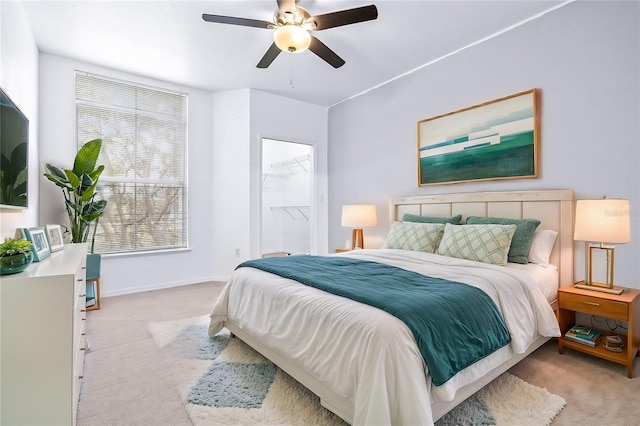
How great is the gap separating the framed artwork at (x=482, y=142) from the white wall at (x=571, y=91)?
80 mm

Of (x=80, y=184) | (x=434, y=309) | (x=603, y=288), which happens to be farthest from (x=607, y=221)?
(x=80, y=184)

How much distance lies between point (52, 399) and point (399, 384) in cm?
148

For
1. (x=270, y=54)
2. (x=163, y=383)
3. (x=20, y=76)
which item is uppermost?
(x=270, y=54)

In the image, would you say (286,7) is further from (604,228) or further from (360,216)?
(604,228)

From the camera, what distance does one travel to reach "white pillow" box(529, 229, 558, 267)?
2465 mm

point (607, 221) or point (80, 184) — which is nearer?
point (607, 221)

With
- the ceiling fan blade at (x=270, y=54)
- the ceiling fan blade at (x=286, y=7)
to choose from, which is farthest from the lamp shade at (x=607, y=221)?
the ceiling fan blade at (x=270, y=54)

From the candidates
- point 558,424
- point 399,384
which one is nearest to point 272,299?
point 399,384

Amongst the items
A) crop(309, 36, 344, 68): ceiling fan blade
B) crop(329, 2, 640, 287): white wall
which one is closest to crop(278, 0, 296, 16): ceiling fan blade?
crop(309, 36, 344, 68): ceiling fan blade

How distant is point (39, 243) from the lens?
184 centimetres

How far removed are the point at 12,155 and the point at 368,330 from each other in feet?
7.59

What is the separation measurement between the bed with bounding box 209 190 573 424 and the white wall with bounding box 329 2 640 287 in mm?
221

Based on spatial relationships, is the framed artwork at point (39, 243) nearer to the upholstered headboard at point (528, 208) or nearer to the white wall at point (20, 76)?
the white wall at point (20, 76)

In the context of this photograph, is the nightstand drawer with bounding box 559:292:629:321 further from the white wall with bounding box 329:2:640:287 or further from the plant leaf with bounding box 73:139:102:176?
the plant leaf with bounding box 73:139:102:176
